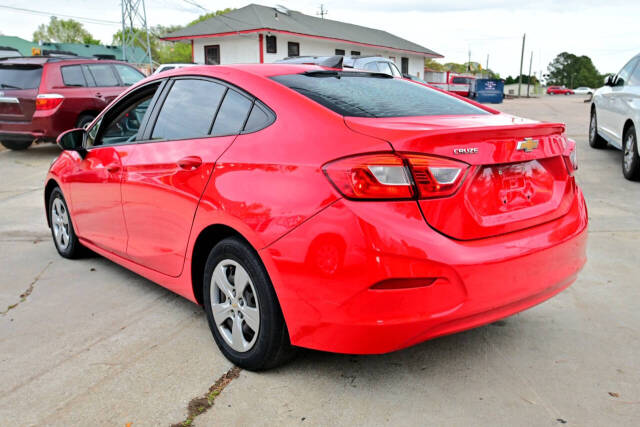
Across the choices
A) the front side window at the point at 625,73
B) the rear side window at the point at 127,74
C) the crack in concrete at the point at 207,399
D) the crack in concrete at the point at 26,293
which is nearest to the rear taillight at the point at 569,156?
the crack in concrete at the point at 207,399

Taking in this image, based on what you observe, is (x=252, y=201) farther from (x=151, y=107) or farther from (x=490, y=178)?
(x=151, y=107)

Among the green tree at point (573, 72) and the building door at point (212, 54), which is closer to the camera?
the building door at point (212, 54)

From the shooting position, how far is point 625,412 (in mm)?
2582

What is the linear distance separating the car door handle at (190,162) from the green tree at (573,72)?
133 m

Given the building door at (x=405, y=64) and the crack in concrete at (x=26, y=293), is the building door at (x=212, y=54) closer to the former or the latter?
the building door at (x=405, y=64)

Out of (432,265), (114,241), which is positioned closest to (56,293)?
(114,241)

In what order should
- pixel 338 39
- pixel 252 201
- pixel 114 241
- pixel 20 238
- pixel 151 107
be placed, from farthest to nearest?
pixel 338 39, pixel 20 238, pixel 114 241, pixel 151 107, pixel 252 201

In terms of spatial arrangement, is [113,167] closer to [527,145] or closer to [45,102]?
[527,145]

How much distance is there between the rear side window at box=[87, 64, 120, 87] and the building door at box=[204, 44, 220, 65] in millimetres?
24427

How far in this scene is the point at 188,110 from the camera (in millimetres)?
3461

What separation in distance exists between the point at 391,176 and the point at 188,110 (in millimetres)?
1548

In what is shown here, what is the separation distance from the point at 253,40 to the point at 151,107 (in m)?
31.6

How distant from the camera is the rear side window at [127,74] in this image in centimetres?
1212

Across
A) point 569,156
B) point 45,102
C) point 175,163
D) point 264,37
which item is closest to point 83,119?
point 45,102
